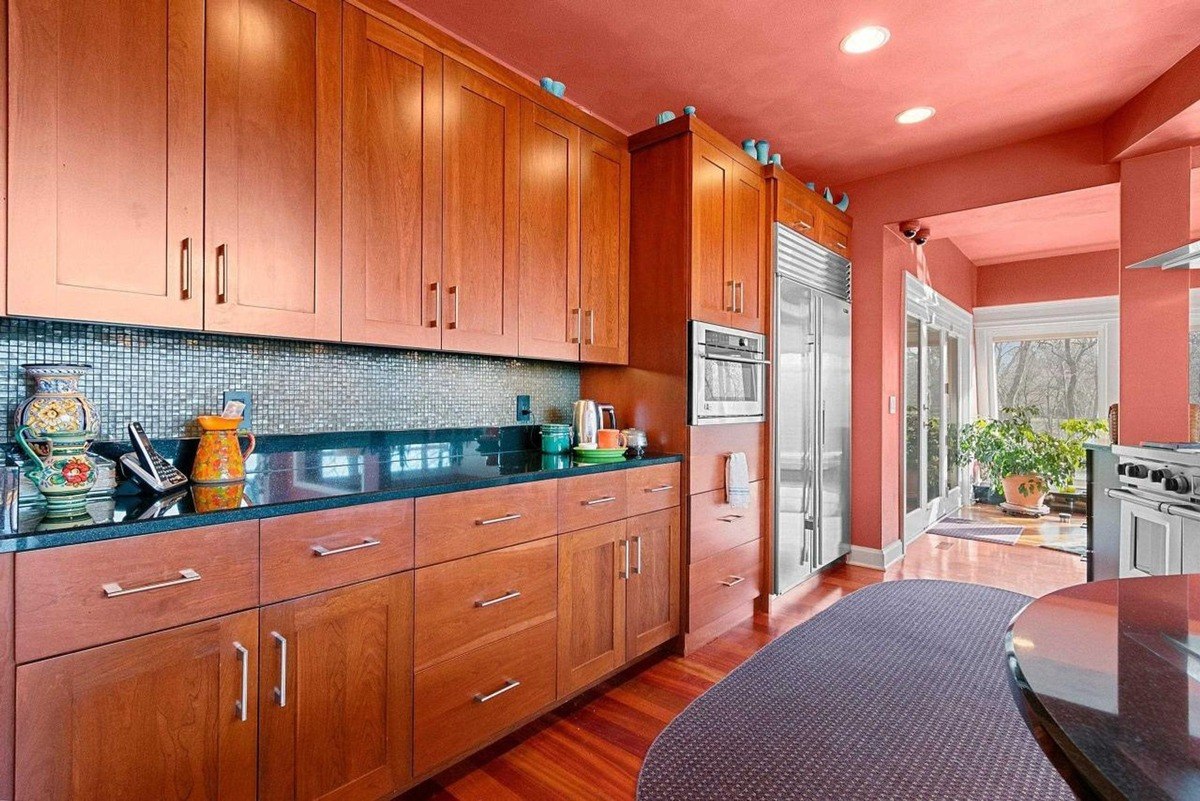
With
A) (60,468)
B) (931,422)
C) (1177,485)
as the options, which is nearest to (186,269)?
(60,468)

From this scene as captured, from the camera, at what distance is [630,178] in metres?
2.80

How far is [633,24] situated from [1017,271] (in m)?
5.68

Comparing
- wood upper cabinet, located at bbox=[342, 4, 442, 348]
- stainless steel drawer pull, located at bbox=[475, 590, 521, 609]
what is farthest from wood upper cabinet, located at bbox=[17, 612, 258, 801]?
wood upper cabinet, located at bbox=[342, 4, 442, 348]

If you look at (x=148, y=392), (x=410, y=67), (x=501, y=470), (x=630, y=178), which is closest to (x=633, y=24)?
(x=630, y=178)

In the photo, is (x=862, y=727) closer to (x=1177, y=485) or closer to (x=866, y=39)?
(x=1177, y=485)

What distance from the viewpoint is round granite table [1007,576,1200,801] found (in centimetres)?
40

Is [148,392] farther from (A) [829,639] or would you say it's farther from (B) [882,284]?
(B) [882,284]

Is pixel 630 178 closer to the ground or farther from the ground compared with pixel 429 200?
farther from the ground

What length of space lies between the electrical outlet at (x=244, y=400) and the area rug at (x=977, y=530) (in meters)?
5.18

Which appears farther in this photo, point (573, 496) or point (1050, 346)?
point (1050, 346)

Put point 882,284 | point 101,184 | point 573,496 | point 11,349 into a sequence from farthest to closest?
point 882,284
point 573,496
point 11,349
point 101,184

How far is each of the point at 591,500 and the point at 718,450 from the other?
0.89 m

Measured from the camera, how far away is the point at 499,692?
1.82 m

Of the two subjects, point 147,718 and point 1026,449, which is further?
point 1026,449
